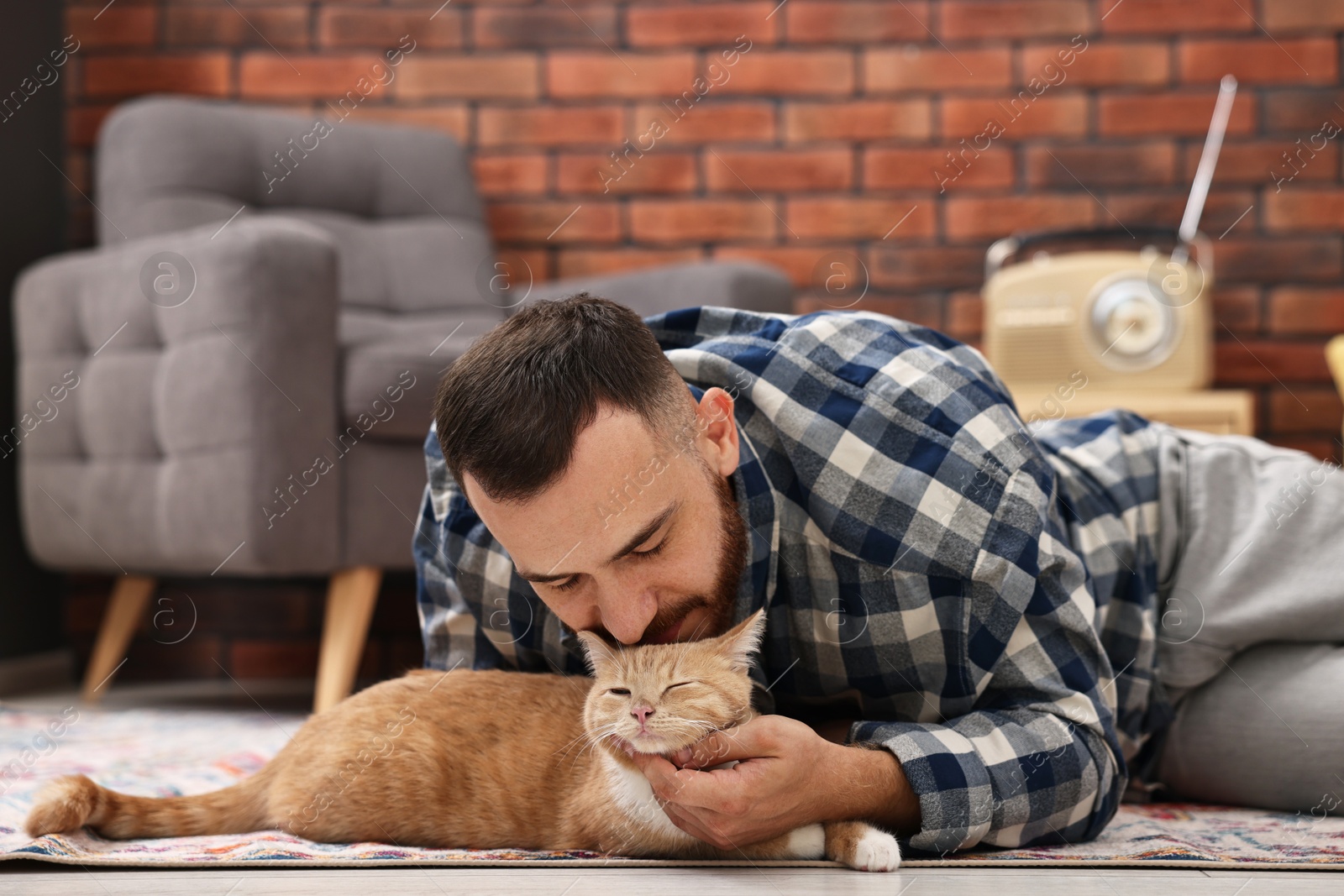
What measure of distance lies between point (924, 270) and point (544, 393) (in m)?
1.80

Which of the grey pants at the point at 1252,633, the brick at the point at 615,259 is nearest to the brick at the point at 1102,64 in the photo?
the brick at the point at 615,259

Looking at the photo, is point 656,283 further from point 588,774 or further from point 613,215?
point 588,774

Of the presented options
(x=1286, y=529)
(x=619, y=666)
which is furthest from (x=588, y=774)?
(x=1286, y=529)

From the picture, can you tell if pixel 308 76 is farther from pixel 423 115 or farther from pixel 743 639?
pixel 743 639

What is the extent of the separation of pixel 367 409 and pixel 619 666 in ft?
3.13

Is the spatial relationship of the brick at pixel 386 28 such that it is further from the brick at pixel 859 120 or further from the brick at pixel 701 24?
the brick at pixel 859 120

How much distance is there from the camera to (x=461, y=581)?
1.18 metres

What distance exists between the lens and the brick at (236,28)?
8.45 feet

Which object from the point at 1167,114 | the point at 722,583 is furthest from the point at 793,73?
the point at 722,583

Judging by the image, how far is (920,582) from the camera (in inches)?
39.6

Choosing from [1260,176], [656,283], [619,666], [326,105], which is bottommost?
[619,666]

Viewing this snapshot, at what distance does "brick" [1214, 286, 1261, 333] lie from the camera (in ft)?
7.95

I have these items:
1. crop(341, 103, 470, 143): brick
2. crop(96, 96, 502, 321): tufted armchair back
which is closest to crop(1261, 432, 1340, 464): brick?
crop(96, 96, 502, 321): tufted armchair back

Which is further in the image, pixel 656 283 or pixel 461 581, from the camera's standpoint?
pixel 656 283
